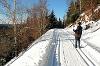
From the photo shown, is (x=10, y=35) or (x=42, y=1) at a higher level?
(x=42, y=1)

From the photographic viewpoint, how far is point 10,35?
25984 mm

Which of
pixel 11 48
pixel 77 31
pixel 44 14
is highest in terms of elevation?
pixel 44 14

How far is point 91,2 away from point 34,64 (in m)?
35.4

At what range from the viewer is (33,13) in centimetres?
5241

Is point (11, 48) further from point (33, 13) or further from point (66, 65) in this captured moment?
point (33, 13)

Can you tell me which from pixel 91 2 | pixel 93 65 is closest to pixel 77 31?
pixel 93 65

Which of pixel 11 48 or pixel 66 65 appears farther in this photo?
pixel 11 48

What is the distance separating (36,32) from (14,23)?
72.7ft

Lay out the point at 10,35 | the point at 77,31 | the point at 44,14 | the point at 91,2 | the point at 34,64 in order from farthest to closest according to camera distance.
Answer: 1. the point at 44,14
2. the point at 91,2
3. the point at 10,35
4. the point at 77,31
5. the point at 34,64

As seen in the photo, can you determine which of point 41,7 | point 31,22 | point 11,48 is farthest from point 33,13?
point 11,48

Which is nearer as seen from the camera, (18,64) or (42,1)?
(18,64)

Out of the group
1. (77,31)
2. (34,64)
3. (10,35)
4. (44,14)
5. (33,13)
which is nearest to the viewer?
(34,64)

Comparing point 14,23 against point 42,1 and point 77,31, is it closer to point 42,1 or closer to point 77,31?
point 77,31

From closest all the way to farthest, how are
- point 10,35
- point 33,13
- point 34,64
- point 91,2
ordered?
point 34,64 → point 10,35 → point 91,2 → point 33,13
